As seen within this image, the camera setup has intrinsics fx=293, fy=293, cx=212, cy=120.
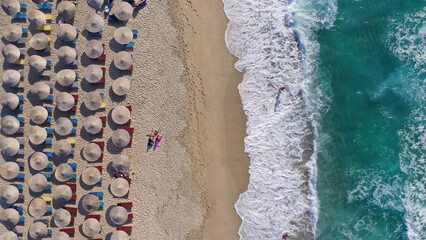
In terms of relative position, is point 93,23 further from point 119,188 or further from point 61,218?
point 61,218

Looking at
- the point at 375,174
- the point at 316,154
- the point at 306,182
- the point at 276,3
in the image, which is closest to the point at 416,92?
the point at 375,174

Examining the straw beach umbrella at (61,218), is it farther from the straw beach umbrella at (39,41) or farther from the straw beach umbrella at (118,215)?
the straw beach umbrella at (39,41)

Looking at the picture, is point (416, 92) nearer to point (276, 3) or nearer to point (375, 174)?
point (375, 174)

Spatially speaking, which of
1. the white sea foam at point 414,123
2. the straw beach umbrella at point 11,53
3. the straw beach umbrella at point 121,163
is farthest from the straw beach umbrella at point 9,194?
the white sea foam at point 414,123

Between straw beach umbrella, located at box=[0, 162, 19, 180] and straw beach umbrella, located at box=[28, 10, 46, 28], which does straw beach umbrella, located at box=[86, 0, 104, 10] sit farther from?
straw beach umbrella, located at box=[0, 162, 19, 180]

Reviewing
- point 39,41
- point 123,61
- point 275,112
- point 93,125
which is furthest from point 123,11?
point 275,112

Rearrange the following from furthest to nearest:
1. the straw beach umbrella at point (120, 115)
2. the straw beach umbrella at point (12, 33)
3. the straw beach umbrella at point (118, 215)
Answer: the straw beach umbrella at point (12, 33) < the straw beach umbrella at point (120, 115) < the straw beach umbrella at point (118, 215)
